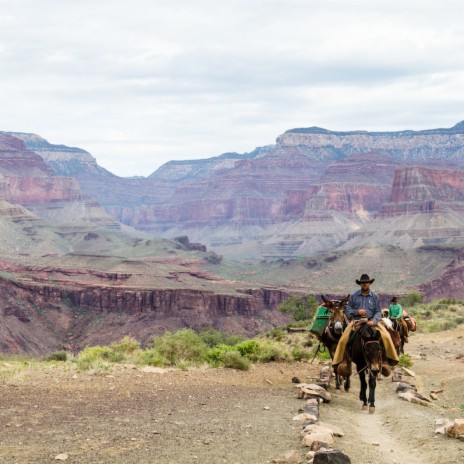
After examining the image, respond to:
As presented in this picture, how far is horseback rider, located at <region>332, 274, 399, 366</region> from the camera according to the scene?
54.8ft

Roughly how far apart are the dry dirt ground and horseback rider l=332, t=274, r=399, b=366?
44.1 inches

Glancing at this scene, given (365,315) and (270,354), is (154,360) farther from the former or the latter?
(365,315)

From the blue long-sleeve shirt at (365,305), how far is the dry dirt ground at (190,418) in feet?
6.37

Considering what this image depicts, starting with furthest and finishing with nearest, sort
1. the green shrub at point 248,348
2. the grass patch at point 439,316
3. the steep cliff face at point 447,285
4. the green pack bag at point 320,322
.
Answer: the steep cliff face at point 447,285 → the grass patch at point 439,316 → the green shrub at point 248,348 → the green pack bag at point 320,322

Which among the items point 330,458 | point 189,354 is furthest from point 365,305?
point 189,354

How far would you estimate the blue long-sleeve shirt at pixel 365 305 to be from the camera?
17344 mm

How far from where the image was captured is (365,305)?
17.5 metres

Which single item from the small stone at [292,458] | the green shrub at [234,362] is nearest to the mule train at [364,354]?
the small stone at [292,458]

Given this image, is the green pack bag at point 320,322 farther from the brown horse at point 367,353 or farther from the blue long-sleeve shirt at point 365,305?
the brown horse at point 367,353

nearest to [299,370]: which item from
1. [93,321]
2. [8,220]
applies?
[93,321]

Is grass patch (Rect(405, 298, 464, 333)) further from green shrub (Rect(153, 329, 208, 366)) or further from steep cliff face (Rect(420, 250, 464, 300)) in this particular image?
steep cliff face (Rect(420, 250, 464, 300))

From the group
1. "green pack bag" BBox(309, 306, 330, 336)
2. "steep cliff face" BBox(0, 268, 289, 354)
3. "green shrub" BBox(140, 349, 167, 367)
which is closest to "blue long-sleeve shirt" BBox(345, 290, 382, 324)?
"green pack bag" BBox(309, 306, 330, 336)

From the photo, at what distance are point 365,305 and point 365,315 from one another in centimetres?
39

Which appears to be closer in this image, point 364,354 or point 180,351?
point 364,354
